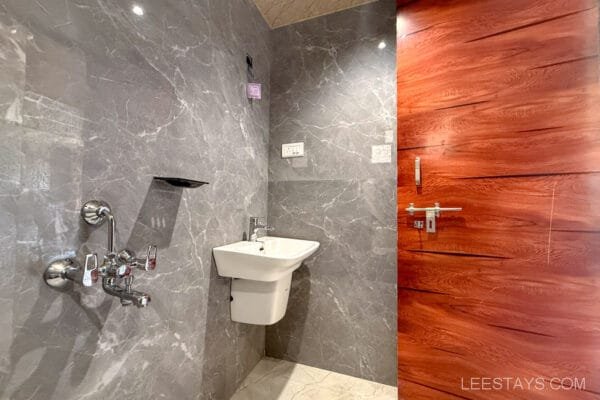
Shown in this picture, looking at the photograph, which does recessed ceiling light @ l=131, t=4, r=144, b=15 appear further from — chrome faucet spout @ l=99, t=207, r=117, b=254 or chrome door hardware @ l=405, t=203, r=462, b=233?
chrome door hardware @ l=405, t=203, r=462, b=233

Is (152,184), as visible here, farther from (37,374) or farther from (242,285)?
(242,285)

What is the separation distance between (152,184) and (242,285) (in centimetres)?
75

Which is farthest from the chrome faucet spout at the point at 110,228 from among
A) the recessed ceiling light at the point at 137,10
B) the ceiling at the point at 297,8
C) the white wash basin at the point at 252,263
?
the ceiling at the point at 297,8

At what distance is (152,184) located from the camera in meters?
0.94

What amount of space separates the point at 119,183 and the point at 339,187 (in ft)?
4.02

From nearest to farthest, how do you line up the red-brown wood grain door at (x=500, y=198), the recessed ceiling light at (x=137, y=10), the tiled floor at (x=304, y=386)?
1. the recessed ceiling light at (x=137, y=10)
2. the red-brown wood grain door at (x=500, y=198)
3. the tiled floor at (x=304, y=386)

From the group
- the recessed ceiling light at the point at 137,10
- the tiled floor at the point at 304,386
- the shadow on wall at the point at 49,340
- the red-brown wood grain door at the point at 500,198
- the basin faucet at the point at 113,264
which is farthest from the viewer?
the tiled floor at the point at 304,386

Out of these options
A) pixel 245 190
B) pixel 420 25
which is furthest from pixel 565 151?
pixel 245 190

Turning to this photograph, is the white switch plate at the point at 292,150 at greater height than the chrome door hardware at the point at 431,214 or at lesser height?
greater

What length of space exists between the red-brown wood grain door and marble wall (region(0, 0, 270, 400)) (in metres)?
1.03

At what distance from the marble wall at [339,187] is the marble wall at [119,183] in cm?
45

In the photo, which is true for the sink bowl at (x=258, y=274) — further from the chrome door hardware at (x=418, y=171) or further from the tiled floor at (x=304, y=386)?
the chrome door hardware at (x=418, y=171)

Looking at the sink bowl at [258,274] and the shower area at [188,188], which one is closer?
the shower area at [188,188]

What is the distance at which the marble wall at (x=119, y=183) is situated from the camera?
60 cm
